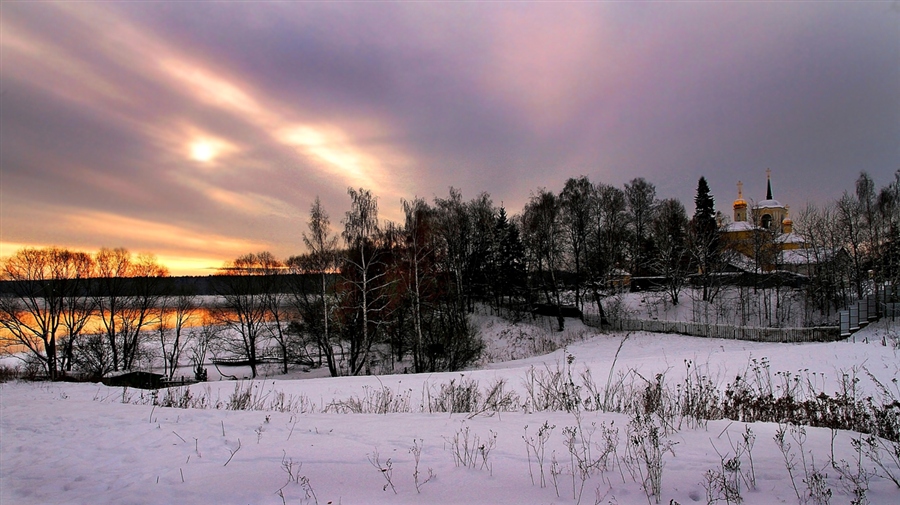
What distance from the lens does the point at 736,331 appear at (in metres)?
26.3

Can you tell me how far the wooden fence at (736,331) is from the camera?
960 inches

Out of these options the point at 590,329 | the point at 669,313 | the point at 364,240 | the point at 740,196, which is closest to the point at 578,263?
the point at 590,329

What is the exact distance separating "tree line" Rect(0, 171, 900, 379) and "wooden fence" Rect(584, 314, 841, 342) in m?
3.53

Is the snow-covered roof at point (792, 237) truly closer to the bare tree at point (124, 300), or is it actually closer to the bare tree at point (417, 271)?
the bare tree at point (417, 271)

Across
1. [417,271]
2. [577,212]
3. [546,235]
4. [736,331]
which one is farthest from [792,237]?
[417,271]

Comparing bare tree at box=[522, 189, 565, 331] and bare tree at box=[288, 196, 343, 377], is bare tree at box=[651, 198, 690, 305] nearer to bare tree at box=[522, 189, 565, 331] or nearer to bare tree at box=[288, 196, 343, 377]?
bare tree at box=[522, 189, 565, 331]

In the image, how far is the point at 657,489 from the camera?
12.5 ft

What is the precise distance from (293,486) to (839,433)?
648 centimetres

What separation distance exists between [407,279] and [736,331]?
2013 centimetres

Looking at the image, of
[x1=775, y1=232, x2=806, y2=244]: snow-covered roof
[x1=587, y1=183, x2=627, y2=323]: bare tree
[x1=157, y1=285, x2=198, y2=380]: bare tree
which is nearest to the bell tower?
[x1=775, y1=232, x2=806, y2=244]: snow-covered roof

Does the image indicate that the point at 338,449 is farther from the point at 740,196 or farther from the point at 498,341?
the point at 740,196

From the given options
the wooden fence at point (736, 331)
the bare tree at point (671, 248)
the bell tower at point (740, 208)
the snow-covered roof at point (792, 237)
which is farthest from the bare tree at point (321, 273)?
the bell tower at point (740, 208)

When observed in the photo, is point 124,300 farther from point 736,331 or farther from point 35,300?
point 736,331

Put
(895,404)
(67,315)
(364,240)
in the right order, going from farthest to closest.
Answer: (67,315), (364,240), (895,404)
